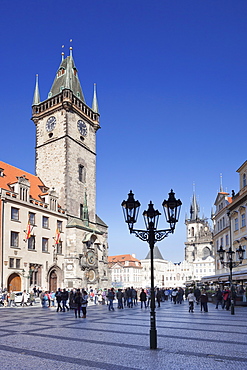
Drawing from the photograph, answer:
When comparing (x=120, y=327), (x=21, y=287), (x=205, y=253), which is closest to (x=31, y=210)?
(x=21, y=287)

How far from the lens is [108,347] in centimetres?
1027

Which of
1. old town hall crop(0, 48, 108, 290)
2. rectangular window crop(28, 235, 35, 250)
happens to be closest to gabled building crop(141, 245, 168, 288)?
old town hall crop(0, 48, 108, 290)

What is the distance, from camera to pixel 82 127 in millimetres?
49344

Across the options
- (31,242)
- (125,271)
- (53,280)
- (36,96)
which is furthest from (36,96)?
(125,271)

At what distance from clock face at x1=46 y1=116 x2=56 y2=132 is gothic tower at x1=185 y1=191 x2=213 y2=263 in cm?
8922

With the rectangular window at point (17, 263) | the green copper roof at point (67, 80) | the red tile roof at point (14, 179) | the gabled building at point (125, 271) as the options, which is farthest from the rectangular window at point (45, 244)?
the gabled building at point (125, 271)

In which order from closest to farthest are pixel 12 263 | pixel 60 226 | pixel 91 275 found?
pixel 12 263
pixel 60 226
pixel 91 275

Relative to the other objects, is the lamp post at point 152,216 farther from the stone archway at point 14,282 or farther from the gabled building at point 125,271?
the gabled building at point 125,271

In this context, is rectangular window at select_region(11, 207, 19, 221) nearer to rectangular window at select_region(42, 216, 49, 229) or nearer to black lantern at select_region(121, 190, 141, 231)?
rectangular window at select_region(42, 216, 49, 229)

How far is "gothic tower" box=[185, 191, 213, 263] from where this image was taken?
417 feet

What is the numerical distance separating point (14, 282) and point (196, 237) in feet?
335

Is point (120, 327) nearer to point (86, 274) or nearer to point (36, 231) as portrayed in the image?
point (36, 231)

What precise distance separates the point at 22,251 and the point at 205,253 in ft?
327

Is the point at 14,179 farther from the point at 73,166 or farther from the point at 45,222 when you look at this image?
the point at 73,166
